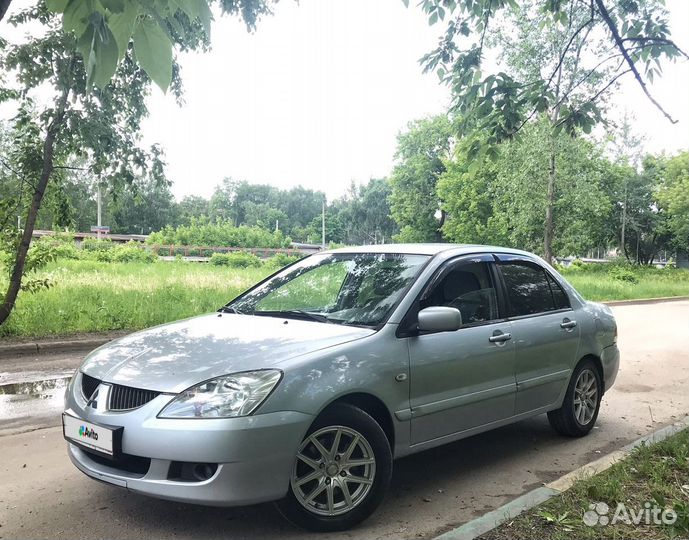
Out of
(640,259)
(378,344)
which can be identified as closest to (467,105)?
(378,344)

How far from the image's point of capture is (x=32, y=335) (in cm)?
955

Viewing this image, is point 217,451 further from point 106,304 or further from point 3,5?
point 106,304

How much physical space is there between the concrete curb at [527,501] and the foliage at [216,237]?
45.9 meters

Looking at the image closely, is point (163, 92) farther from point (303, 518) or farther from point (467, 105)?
point (467, 105)

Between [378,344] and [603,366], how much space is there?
290 cm

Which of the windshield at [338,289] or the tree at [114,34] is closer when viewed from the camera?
the tree at [114,34]

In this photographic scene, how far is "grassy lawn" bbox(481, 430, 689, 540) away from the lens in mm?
3193

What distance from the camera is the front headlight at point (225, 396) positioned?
301 cm

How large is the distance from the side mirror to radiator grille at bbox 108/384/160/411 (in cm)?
162

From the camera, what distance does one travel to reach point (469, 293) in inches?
175

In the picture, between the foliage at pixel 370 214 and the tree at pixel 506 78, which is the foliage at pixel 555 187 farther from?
the foliage at pixel 370 214

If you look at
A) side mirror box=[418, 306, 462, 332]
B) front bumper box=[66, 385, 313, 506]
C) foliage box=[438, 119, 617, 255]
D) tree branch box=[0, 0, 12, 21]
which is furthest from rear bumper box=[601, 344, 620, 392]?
foliage box=[438, 119, 617, 255]

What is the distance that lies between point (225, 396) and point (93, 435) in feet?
2.60

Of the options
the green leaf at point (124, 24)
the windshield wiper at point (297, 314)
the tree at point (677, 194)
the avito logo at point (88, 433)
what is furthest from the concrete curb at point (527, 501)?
the tree at point (677, 194)
